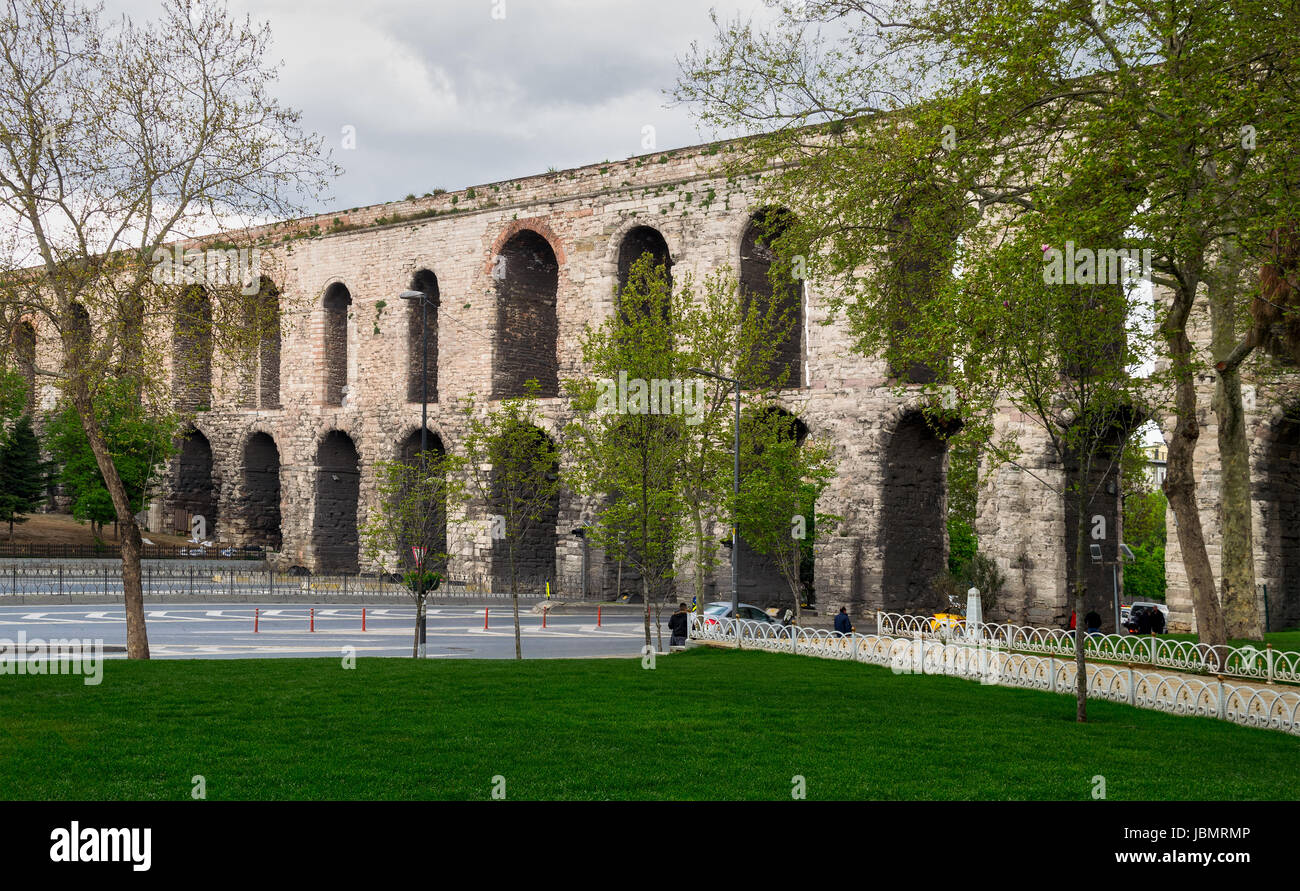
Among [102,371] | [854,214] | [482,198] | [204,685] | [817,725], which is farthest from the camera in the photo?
[482,198]

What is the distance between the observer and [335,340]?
4612 cm

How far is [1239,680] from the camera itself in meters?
15.2

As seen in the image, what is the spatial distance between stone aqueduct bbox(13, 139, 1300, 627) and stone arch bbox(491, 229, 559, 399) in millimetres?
75

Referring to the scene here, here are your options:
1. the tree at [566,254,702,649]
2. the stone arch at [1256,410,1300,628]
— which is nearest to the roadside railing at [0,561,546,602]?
the tree at [566,254,702,649]

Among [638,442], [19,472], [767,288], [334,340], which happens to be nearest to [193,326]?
[638,442]

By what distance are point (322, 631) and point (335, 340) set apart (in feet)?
68.8

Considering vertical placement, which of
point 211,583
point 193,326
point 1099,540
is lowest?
point 211,583

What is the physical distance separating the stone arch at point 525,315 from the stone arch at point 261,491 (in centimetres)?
1327

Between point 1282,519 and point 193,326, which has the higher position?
point 193,326

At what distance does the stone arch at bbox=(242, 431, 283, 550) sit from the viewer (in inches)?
1934

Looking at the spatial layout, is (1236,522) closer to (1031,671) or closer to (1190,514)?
(1190,514)
